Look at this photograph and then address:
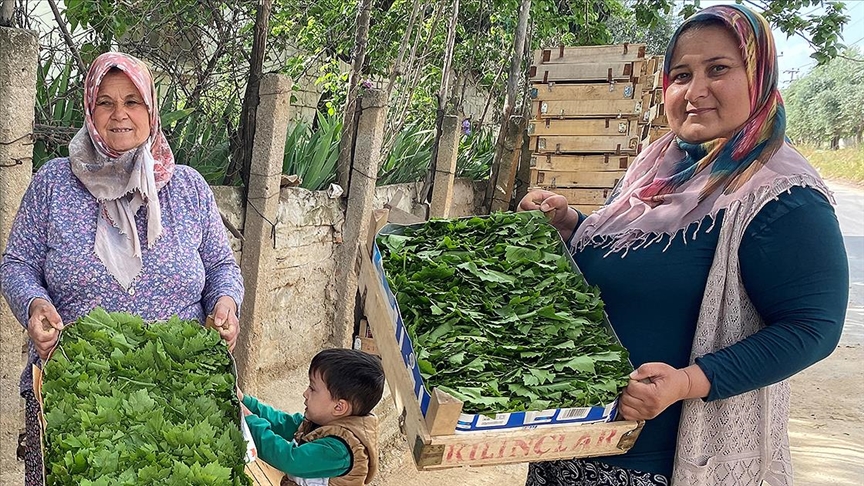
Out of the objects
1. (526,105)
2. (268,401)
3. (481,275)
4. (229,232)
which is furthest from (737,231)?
(526,105)

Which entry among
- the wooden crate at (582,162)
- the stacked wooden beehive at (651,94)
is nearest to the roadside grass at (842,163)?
the stacked wooden beehive at (651,94)

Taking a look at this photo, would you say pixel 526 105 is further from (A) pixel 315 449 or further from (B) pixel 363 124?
(A) pixel 315 449

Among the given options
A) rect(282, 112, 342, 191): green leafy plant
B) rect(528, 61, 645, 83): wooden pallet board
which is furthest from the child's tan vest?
rect(528, 61, 645, 83): wooden pallet board

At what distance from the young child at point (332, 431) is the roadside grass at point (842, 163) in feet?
79.6

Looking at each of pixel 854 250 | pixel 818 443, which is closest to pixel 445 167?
pixel 818 443

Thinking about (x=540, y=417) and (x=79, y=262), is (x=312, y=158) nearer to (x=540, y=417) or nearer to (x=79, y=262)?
(x=79, y=262)

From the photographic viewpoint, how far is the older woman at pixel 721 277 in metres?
1.62

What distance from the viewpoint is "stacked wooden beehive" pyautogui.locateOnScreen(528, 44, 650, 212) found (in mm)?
6051

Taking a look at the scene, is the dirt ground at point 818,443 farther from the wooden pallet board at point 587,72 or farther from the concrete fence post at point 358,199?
the wooden pallet board at point 587,72

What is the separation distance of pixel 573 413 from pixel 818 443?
17.3ft

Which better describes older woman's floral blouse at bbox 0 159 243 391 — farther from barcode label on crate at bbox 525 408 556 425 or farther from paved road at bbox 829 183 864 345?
paved road at bbox 829 183 864 345

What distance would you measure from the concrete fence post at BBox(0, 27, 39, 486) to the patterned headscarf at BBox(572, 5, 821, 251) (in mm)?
2377

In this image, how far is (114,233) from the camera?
7.98ft

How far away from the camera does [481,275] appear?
6.59ft
